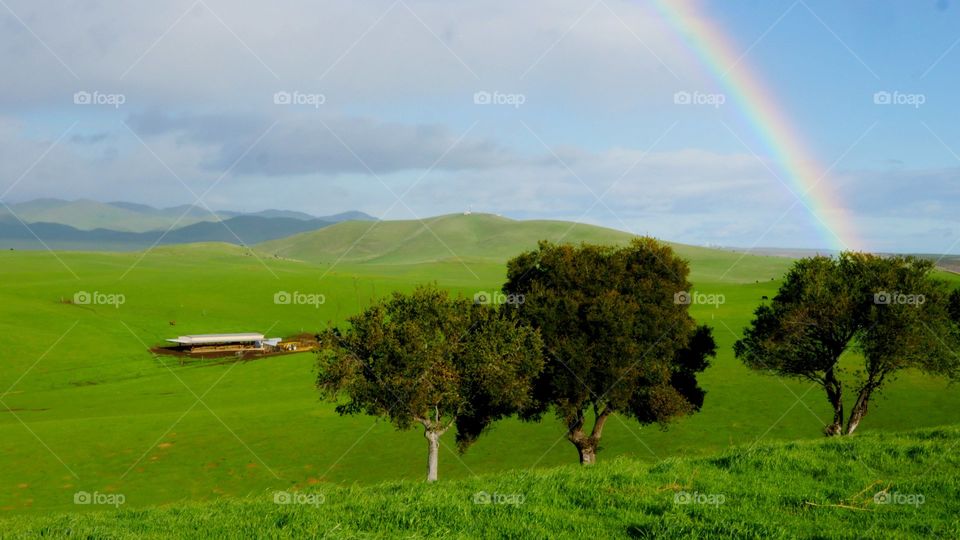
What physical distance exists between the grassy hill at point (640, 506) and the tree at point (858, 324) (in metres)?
32.8

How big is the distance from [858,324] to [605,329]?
18802 mm

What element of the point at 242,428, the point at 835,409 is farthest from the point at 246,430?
the point at 835,409

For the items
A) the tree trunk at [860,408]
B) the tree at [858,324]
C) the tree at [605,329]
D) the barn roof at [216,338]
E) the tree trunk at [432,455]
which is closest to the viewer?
the tree trunk at [432,455]

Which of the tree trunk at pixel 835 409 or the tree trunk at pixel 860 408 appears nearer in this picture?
the tree trunk at pixel 835 409

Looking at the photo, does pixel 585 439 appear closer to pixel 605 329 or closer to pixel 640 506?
pixel 605 329

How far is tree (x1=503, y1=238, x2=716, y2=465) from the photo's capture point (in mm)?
45000

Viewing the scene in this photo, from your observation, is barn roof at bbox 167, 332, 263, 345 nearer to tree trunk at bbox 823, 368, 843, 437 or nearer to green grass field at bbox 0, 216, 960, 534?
green grass field at bbox 0, 216, 960, 534

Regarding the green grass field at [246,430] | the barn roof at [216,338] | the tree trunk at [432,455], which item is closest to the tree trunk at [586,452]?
the green grass field at [246,430]

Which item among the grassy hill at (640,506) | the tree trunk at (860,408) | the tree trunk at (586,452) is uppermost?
the tree trunk at (860,408)

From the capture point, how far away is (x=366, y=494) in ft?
53.2

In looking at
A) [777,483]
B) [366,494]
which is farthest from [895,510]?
[366,494]

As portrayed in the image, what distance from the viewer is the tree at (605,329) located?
45000mm

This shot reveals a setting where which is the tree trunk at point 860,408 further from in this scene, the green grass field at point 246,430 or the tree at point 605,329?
the tree at point 605,329

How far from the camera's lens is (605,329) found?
45000 mm
